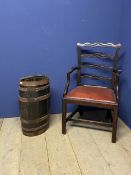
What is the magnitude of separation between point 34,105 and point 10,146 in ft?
1.40

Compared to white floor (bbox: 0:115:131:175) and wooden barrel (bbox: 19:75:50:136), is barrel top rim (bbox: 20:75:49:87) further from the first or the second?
white floor (bbox: 0:115:131:175)

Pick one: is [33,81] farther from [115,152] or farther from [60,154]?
[115,152]

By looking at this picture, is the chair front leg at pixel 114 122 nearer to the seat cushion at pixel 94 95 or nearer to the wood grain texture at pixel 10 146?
the seat cushion at pixel 94 95

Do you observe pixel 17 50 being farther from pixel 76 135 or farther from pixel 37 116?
pixel 76 135

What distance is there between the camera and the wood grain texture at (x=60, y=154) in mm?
1598

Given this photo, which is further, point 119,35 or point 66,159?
point 119,35

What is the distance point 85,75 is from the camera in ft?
7.92

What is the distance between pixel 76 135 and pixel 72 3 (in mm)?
1370

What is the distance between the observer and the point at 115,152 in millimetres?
1821

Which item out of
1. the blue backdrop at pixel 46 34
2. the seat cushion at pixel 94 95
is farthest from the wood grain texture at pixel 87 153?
the blue backdrop at pixel 46 34

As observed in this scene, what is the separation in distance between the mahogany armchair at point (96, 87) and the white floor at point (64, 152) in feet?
0.43

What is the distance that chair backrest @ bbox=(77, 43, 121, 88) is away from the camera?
7.49 ft

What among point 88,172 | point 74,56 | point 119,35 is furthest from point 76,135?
point 119,35

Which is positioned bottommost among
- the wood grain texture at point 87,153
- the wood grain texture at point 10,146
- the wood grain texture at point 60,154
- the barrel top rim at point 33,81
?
the wood grain texture at point 87,153
